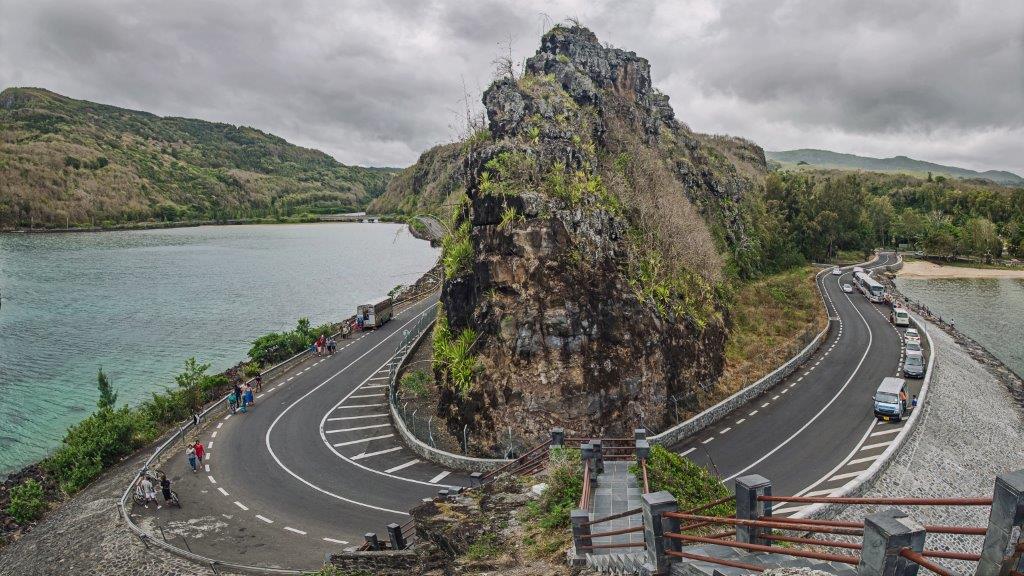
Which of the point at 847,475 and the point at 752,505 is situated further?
the point at 847,475

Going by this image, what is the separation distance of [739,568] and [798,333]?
41.6 metres

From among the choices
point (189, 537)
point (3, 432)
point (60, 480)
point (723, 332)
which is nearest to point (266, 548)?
point (189, 537)


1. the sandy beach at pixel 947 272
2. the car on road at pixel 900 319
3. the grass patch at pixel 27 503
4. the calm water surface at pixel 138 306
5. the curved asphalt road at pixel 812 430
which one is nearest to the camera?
the curved asphalt road at pixel 812 430

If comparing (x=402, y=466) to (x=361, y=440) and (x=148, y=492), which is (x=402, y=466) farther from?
(x=148, y=492)

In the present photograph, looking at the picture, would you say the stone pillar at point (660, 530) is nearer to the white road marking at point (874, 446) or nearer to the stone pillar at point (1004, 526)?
the stone pillar at point (1004, 526)

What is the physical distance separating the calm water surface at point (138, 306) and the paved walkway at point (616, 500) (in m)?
37.5

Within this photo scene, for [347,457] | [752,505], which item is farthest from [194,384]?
[752,505]

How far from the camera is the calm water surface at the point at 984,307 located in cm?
5041

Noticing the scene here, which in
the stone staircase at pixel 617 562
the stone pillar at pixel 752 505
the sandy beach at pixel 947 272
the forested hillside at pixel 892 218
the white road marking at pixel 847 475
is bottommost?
the white road marking at pixel 847 475

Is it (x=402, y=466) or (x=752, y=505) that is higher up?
(x=752, y=505)

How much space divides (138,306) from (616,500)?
249 feet

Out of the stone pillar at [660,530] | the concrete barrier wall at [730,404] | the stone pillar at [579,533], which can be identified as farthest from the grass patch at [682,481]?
the concrete barrier wall at [730,404]

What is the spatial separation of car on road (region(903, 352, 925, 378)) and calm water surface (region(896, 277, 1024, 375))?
14831 millimetres

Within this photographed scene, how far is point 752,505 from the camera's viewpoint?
7.08 m
